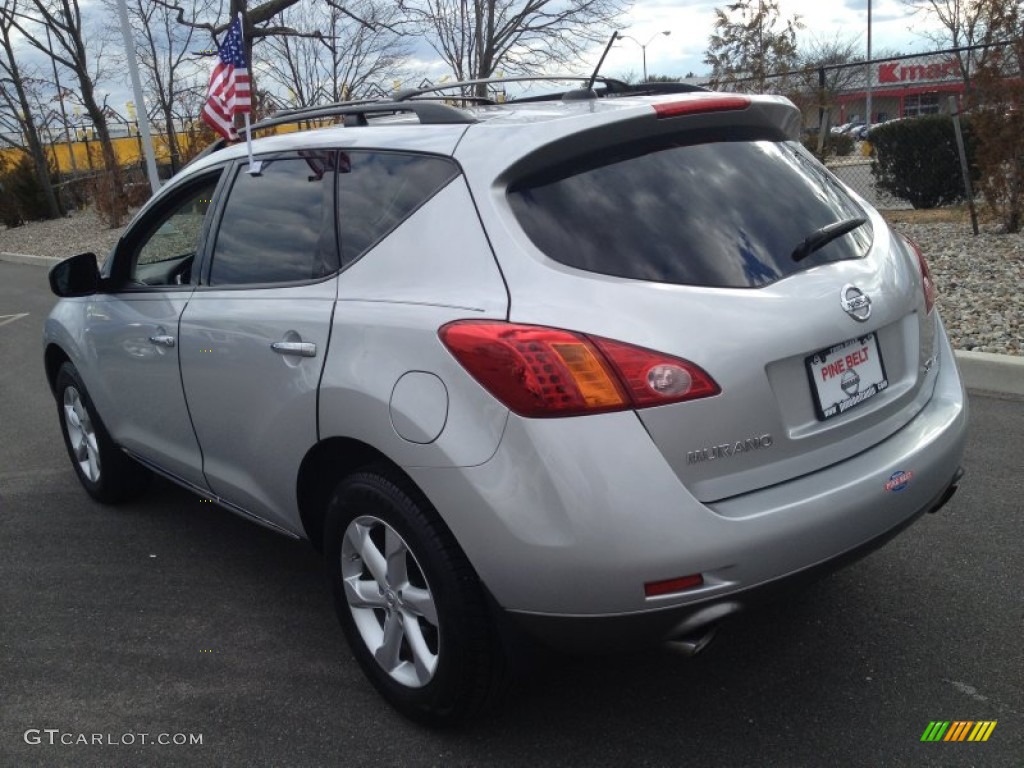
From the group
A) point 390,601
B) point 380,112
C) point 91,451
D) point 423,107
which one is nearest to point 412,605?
point 390,601

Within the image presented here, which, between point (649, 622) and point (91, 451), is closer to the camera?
point (649, 622)

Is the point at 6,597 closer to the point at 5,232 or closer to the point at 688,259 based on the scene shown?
the point at 688,259

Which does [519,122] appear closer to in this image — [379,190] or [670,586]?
[379,190]

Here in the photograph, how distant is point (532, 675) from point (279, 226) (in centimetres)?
172

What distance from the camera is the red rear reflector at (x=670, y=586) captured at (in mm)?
2189

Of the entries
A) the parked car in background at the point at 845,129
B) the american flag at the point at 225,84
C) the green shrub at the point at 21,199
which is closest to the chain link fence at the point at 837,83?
the parked car in background at the point at 845,129

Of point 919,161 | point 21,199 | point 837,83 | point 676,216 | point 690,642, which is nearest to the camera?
point 690,642

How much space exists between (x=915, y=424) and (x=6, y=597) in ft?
11.5

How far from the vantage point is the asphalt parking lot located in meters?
2.62

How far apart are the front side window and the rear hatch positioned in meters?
1.77

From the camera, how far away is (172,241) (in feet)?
13.1

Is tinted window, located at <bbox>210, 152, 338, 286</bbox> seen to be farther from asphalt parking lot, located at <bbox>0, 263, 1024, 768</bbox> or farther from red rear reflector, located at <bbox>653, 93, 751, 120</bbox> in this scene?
A: asphalt parking lot, located at <bbox>0, 263, 1024, 768</bbox>

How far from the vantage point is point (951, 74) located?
42.1 ft

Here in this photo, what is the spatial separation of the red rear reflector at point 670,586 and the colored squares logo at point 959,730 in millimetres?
935
